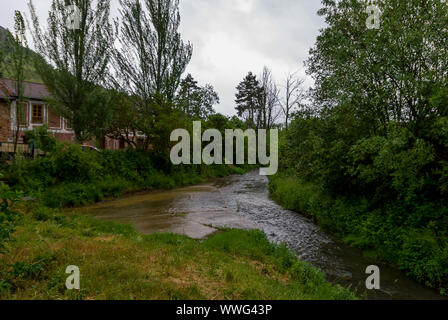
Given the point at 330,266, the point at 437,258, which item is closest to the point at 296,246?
the point at 330,266

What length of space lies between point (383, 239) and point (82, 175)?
1190 centimetres

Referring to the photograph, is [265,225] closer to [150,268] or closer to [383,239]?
[383,239]

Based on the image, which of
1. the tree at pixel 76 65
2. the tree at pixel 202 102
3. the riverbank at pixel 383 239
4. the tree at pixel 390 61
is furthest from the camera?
the tree at pixel 202 102

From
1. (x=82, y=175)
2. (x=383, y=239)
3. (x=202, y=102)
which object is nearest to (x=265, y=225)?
(x=383, y=239)

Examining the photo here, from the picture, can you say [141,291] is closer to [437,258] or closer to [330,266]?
[330,266]

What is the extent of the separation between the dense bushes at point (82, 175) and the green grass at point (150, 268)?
4.92 meters

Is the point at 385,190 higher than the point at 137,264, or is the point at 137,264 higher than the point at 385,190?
the point at 385,190

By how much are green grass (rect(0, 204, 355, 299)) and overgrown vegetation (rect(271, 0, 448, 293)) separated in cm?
277

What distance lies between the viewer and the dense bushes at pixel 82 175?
963 cm

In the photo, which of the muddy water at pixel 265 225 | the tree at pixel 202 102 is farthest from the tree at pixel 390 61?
the tree at pixel 202 102

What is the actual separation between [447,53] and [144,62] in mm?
15497

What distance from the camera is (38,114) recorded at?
22375 mm

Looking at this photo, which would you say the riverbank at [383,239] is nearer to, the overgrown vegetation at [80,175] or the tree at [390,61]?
the tree at [390,61]
